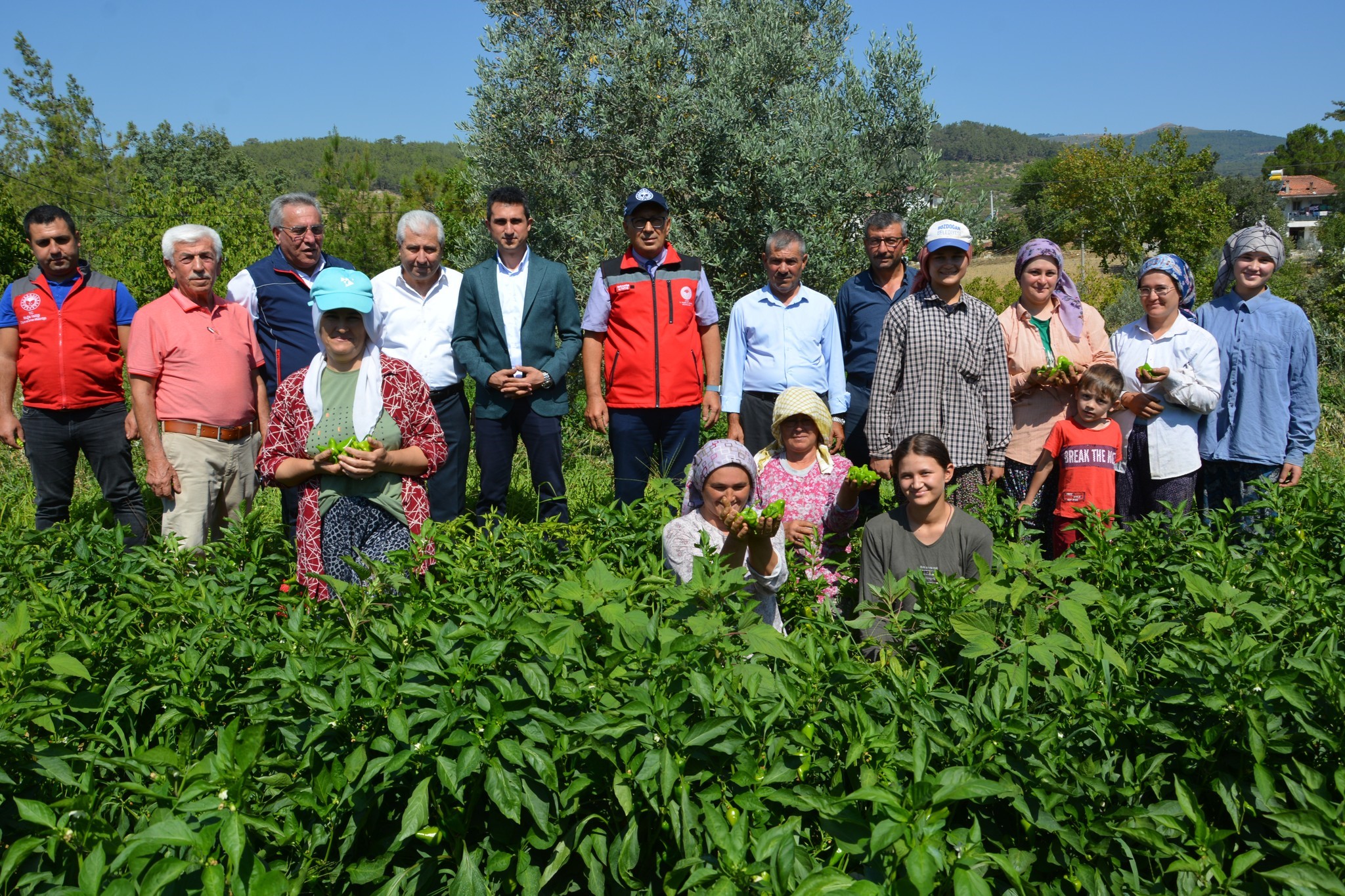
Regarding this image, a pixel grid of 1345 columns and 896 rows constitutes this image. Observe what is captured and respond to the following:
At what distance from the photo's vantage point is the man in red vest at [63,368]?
480 cm

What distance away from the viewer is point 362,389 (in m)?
3.53

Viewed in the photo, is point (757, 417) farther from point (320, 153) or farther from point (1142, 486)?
point (320, 153)

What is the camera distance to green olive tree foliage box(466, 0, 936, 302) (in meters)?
8.91

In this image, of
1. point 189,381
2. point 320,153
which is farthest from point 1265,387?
point 320,153

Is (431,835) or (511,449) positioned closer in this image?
(431,835)

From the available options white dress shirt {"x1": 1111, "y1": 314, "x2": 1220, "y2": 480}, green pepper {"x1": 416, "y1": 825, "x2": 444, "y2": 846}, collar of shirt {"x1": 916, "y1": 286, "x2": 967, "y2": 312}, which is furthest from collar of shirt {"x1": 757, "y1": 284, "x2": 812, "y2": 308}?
green pepper {"x1": 416, "y1": 825, "x2": 444, "y2": 846}

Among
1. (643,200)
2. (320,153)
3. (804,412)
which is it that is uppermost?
(320,153)

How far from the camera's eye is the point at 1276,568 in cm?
259

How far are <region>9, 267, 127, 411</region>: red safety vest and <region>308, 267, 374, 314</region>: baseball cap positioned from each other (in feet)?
7.48

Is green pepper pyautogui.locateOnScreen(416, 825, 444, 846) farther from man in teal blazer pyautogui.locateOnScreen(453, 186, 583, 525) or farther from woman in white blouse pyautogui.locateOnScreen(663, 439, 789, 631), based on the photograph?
man in teal blazer pyautogui.locateOnScreen(453, 186, 583, 525)

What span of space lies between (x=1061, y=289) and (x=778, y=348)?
149cm

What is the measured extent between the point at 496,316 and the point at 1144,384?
3.31m

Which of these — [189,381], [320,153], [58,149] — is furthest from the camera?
[320,153]

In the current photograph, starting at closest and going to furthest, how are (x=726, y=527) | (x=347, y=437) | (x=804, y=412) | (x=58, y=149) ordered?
1. (x=726, y=527)
2. (x=347, y=437)
3. (x=804, y=412)
4. (x=58, y=149)
